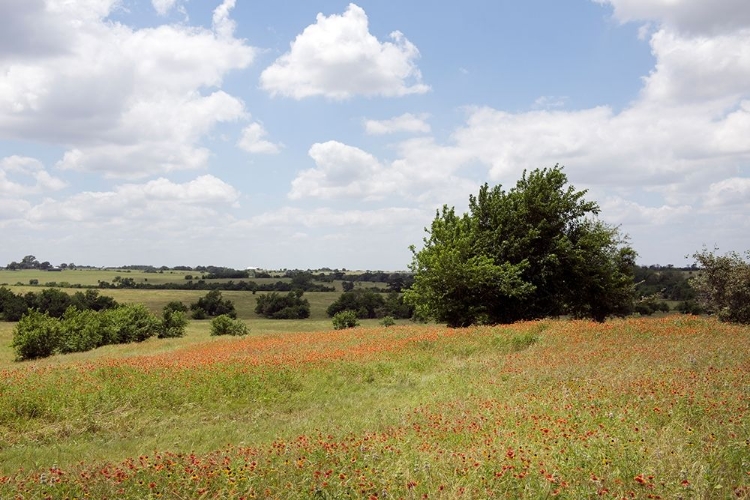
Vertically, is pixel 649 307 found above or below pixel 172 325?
above

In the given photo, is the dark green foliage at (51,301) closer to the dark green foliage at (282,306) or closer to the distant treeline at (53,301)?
the distant treeline at (53,301)

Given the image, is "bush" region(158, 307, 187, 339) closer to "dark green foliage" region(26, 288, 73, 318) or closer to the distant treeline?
the distant treeline

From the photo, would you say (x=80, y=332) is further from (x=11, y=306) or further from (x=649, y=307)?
(x=649, y=307)

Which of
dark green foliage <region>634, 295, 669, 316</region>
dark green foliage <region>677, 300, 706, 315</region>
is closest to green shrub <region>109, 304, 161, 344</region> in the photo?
dark green foliage <region>634, 295, 669, 316</region>

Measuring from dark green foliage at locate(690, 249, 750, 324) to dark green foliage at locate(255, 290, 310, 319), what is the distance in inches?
3140

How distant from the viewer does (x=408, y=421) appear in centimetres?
1005

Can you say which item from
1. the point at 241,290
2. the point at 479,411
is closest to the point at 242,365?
the point at 479,411

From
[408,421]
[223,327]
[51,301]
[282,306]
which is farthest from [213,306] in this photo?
[408,421]

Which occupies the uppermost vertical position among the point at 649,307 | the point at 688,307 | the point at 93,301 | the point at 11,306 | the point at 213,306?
the point at 649,307

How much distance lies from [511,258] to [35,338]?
1355 inches

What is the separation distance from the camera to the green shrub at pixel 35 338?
35312mm

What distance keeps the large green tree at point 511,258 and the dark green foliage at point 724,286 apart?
6.88m

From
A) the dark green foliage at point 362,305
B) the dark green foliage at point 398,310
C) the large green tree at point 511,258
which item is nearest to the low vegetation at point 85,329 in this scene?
the large green tree at point 511,258

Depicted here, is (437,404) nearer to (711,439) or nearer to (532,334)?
(711,439)
